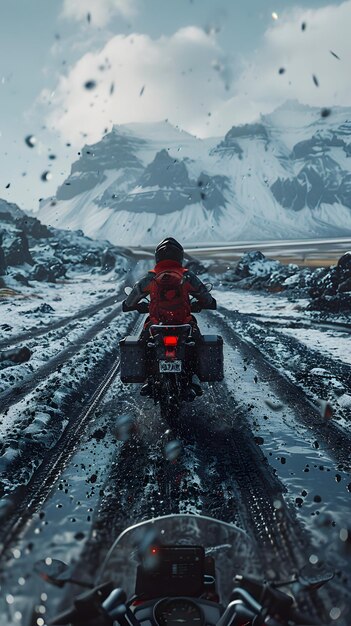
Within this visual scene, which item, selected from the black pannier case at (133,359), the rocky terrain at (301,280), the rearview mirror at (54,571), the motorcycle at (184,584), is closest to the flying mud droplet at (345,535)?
the motorcycle at (184,584)

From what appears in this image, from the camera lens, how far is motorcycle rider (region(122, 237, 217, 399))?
6.83 metres

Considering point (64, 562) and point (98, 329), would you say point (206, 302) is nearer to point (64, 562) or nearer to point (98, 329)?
point (64, 562)

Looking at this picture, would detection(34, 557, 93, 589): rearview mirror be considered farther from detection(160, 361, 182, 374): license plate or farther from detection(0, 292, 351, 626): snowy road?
detection(160, 361, 182, 374): license plate

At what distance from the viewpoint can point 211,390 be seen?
8867 millimetres

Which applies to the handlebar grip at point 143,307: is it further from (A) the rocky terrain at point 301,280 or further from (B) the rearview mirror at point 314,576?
(A) the rocky terrain at point 301,280

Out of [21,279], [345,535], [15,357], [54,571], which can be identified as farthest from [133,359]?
[21,279]

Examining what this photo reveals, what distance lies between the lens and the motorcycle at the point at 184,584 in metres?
2.44

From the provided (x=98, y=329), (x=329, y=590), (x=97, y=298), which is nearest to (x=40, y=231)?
(x=97, y=298)

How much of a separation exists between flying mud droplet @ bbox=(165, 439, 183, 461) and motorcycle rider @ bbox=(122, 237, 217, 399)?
99cm

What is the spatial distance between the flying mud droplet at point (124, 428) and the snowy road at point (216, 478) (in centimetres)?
10

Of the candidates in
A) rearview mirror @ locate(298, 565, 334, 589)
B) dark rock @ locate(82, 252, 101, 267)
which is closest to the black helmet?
rearview mirror @ locate(298, 565, 334, 589)

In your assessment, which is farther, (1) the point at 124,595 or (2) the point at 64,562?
(2) the point at 64,562

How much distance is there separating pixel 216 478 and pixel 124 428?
212 centimetres

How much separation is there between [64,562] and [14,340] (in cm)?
1339
